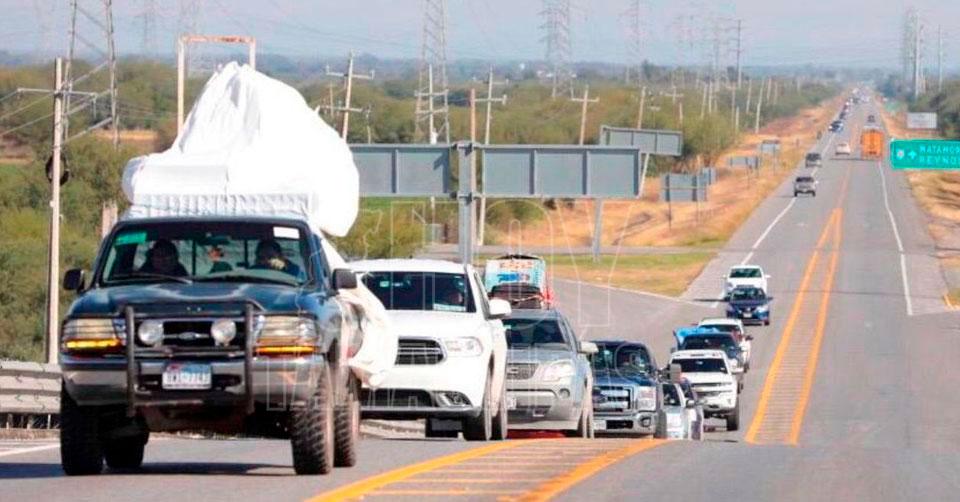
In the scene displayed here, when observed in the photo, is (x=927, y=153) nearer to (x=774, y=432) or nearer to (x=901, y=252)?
(x=901, y=252)

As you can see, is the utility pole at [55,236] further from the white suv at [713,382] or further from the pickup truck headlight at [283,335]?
the pickup truck headlight at [283,335]

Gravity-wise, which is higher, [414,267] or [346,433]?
[414,267]

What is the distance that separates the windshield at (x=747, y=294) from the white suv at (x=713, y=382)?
73.1 ft

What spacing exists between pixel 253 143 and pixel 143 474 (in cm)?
333

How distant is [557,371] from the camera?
73.1 ft

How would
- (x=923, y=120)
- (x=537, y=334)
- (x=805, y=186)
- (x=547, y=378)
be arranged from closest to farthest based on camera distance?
1. (x=547, y=378)
2. (x=537, y=334)
3. (x=805, y=186)
4. (x=923, y=120)

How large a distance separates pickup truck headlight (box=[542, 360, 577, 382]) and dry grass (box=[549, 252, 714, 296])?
179ft

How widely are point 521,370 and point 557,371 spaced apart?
448mm

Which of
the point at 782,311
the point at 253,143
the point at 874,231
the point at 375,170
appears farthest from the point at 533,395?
the point at 874,231

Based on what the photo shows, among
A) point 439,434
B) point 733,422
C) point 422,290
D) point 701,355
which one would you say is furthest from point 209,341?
point 701,355

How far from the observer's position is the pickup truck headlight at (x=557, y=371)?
2223 centimetres

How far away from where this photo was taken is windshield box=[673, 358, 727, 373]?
42.0m

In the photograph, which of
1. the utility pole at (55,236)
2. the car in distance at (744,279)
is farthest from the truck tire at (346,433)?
the car in distance at (744,279)

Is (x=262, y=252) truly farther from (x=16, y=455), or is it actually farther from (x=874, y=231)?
(x=874, y=231)
